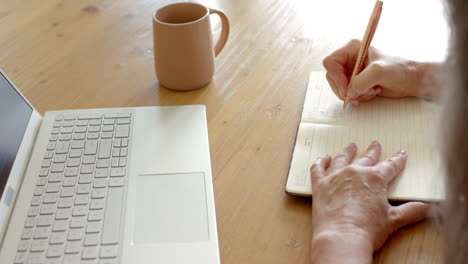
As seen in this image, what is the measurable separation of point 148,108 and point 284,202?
31 cm

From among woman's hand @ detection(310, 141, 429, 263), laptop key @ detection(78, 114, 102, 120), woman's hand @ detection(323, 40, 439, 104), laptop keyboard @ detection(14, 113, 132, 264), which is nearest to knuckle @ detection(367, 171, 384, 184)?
woman's hand @ detection(310, 141, 429, 263)

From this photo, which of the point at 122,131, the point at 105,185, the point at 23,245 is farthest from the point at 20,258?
the point at 122,131

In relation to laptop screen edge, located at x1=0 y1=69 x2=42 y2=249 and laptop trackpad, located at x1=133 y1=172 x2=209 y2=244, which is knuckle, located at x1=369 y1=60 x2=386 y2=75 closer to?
laptop trackpad, located at x1=133 y1=172 x2=209 y2=244

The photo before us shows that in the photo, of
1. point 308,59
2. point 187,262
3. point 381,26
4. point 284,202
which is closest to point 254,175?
point 284,202

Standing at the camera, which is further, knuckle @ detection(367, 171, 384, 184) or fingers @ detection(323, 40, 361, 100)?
fingers @ detection(323, 40, 361, 100)

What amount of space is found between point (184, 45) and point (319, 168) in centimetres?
31

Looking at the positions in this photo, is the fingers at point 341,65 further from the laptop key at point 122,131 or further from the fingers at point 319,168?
the laptop key at point 122,131

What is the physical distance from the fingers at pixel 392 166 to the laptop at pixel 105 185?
24 centimetres

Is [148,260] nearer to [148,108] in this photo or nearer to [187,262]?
[187,262]

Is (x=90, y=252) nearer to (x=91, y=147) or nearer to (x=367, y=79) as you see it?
(x=91, y=147)

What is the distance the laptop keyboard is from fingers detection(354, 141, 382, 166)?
0.35 m

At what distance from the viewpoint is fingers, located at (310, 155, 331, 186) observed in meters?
0.73

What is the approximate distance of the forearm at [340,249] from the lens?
63 cm

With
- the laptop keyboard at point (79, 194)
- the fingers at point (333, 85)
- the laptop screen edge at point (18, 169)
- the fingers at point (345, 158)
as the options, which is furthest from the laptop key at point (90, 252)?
the fingers at point (333, 85)
